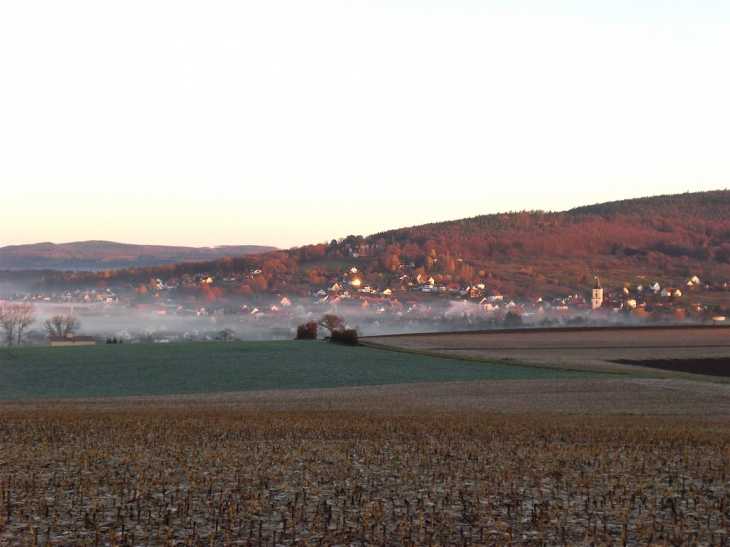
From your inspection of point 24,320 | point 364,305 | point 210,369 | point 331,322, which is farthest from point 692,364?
point 24,320

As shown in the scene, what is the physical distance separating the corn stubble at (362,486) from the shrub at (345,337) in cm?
5645

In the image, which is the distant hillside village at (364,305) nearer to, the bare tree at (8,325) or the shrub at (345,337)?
the bare tree at (8,325)

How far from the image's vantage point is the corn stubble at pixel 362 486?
11305 mm

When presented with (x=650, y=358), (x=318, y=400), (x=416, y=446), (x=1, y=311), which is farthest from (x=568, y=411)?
(x=1, y=311)

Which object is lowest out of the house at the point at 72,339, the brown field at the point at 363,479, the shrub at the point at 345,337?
the house at the point at 72,339

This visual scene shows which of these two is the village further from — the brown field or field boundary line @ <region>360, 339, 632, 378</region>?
the brown field

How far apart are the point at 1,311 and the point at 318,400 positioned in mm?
79235

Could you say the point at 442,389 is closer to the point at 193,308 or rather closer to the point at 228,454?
the point at 228,454

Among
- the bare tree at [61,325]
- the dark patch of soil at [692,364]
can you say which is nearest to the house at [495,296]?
the bare tree at [61,325]

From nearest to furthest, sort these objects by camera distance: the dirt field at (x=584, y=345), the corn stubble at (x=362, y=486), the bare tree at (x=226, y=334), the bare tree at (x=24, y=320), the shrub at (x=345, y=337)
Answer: the corn stubble at (x=362, y=486)
the dirt field at (x=584, y=345)
the shrub at (x=345, y=337)
the bare tree at (x=226, y=334)
the bare tree at (x=24, y=320)

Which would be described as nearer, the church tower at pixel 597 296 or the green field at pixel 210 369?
the green field at pixel 210 369

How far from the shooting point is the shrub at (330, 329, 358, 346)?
81.4 metres

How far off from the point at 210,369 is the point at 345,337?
24.3 metres

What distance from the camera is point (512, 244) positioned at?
175500 millimetres
